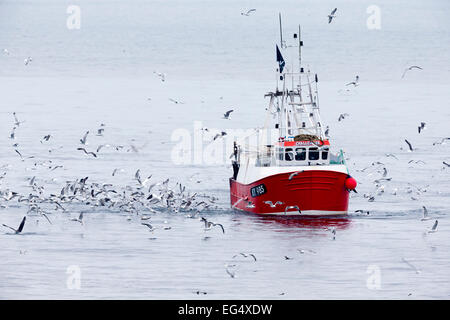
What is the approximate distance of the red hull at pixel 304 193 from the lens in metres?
51.4

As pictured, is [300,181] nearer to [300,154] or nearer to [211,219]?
[300,154]

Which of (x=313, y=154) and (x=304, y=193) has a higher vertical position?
(x=313, y=154)

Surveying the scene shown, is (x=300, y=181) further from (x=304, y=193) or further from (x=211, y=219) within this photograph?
(x=211, y=219)

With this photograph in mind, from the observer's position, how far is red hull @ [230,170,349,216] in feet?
169

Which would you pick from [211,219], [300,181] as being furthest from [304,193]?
[211,219]

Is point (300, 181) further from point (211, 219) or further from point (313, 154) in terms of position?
point (211, 219)

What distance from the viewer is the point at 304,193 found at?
2039 inches

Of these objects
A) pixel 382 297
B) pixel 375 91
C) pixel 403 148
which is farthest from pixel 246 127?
pixel 382 297

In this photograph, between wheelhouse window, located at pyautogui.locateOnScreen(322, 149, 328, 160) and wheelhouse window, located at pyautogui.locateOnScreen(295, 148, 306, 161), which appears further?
wheelhouse window, located at pyautogui.locateOnScreen(322, 149, 328, 160)

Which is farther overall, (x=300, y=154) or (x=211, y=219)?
(x=211, y=219)

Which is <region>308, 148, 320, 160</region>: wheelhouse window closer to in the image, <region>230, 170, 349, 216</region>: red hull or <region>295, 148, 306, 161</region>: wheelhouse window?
<region>295, 148, 306, 161</region>: wheelhouse window

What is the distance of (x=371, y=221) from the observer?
181 ft
